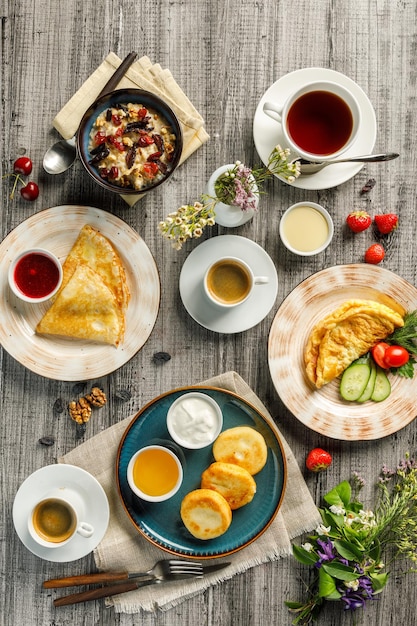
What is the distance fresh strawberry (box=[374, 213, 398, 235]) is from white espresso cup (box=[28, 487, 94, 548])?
1947mm

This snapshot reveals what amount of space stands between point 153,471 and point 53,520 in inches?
20.5

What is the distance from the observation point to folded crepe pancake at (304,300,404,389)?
2.80 meters

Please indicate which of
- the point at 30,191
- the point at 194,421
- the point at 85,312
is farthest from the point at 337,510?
the point at 30,191

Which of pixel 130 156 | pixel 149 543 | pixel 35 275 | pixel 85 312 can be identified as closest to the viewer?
pixel 130 156

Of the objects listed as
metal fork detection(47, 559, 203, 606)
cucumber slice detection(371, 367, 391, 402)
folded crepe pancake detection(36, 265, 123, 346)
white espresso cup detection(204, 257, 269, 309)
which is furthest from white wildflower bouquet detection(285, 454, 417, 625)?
folded crepe pancake detection(36, 265, 123, 346)

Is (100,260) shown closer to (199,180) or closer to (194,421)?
(199,180)

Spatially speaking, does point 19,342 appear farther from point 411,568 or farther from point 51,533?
point 411,568

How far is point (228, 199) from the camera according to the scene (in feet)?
8.72

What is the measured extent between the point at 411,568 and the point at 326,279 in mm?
1519

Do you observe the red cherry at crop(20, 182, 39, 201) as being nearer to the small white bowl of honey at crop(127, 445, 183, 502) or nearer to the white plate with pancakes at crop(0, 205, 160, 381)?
the white plate with pancakes at crop(0, 205, 160, 381)

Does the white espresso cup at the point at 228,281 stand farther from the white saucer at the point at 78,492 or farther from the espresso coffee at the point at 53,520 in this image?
the espresso coffee at the point at 53,520

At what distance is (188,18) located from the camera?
288 cm

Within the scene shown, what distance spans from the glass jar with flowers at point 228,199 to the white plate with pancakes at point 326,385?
47 cm

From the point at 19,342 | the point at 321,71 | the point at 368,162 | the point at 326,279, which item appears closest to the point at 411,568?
the point at 326,279
